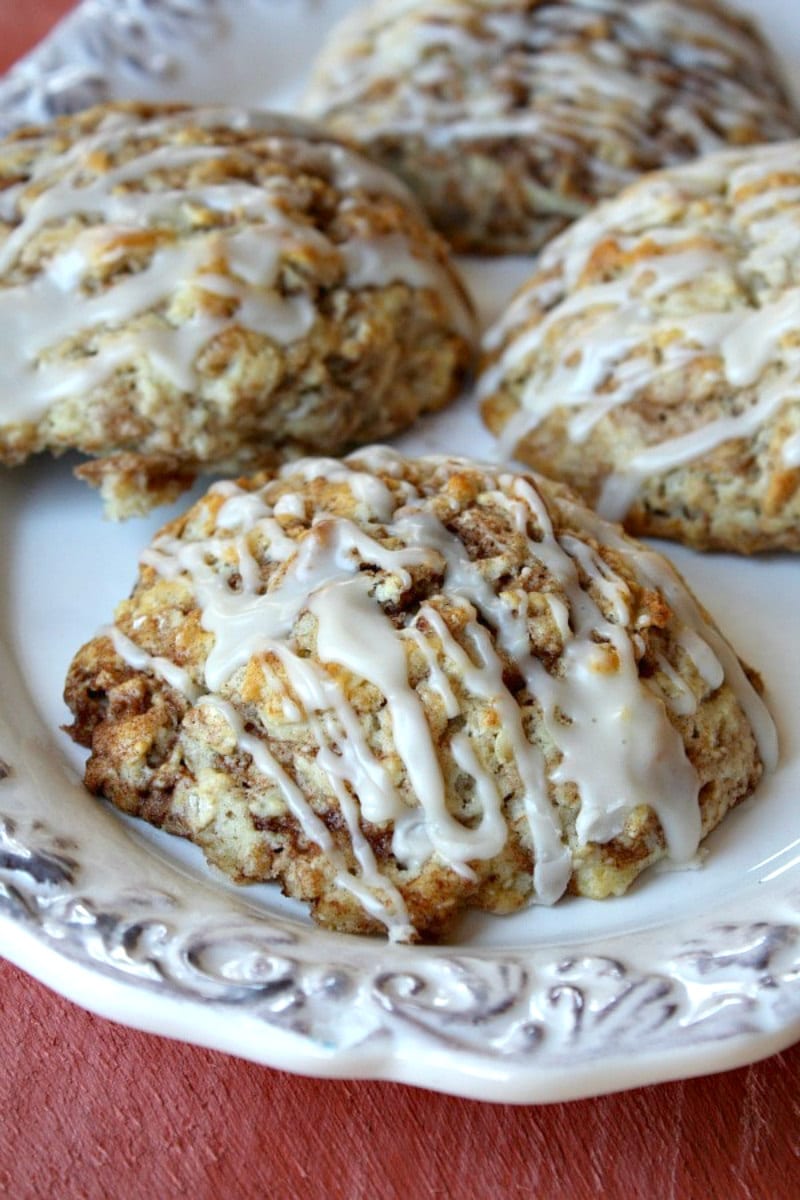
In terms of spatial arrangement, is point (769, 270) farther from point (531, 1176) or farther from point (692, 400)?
point (531, 1176)

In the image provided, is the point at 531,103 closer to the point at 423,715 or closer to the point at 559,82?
the point at 559,82

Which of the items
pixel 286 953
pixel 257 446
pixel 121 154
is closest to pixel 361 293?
pixel 257 446

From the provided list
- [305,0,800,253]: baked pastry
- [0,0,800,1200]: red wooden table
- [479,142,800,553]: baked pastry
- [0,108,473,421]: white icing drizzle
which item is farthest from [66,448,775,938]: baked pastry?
[305,0,800,253]: baked pastry

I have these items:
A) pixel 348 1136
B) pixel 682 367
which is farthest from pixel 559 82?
pixel 348 1136

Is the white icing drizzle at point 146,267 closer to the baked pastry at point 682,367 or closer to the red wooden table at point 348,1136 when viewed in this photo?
the baked pastry at point 682,367

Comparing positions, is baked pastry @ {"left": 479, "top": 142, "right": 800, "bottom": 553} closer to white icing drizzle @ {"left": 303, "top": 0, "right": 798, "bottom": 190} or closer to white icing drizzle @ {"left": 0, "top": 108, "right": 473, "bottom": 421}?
white icing drizzle @ {"left": 0, "top": 108, "right": 473, "bottom": 421}

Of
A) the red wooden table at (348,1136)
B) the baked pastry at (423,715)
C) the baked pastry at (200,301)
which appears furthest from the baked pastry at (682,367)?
the red wooden table at (348,1136)
